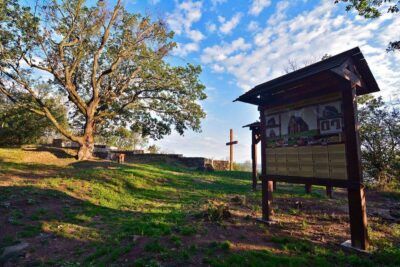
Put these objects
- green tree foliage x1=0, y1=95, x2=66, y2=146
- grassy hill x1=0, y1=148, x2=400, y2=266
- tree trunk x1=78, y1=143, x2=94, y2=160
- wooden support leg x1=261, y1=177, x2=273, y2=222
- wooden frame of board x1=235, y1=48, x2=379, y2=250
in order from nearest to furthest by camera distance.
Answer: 1. grassy hill x1=0, y1=148, x2=400, y2=266
2. wooden frame of board x1=235, y1=48, x2=379, y2=250
3. wooden support leg x1=261, y1=177, x2=273, y2=222
4. tree trunk x1=78, y1=143, x2=94, y2=160
5. green tree foliage x1=0, y1=95, x2=66, y2=146

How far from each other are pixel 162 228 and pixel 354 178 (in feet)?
14.8

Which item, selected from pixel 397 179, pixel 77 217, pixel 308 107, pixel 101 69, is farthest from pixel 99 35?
pixel 397 179

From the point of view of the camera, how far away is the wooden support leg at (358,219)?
5340mm

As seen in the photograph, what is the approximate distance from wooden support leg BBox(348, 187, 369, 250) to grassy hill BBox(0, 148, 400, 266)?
289 mm

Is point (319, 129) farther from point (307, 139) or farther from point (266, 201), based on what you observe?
point (266, 201)

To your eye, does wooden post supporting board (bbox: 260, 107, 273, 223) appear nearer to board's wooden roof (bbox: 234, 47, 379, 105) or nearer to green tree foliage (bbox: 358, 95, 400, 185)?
board's wooden roof (bbox: 234, 47, 379, 105)

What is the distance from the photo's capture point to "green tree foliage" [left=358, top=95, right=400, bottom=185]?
15.2 metres

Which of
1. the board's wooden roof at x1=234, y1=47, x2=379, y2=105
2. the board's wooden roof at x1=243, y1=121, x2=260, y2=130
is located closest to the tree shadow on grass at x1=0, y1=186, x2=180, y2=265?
the board's wooden roof at x1=234, y1=47, x2=379, y2=105

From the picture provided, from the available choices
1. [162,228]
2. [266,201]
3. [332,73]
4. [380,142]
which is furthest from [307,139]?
[380,142]

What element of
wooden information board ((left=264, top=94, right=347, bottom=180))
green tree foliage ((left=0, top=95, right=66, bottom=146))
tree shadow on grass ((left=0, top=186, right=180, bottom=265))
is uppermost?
green tree foliage ((left=0, top=95, right=66, bottom=146))

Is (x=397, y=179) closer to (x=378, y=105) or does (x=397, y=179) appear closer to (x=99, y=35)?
(x=378, y=105)

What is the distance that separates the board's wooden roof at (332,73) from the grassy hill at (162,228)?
3659 mm

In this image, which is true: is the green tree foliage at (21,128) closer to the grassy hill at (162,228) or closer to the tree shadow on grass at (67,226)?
the grassy hill at (162,228)

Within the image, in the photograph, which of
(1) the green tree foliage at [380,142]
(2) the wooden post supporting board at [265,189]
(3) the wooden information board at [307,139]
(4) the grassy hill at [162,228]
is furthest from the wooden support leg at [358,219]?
(1) the green tree foliage at [380,142]
